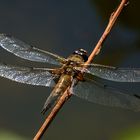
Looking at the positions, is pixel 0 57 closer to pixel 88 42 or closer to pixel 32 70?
pixel 88 42

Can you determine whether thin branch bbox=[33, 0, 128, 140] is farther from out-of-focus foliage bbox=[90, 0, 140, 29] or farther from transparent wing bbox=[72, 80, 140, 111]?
out-of-focus foliage bbox=[90, 0, 140, 29]

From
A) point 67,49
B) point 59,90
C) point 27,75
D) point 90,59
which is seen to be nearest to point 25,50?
point 27,75

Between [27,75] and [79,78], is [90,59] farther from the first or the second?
[27,75]

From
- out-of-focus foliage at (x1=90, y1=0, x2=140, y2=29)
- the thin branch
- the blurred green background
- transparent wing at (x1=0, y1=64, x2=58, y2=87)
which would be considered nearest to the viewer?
the thin branch

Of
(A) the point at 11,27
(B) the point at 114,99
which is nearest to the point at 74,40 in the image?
(A) the point at 11,27

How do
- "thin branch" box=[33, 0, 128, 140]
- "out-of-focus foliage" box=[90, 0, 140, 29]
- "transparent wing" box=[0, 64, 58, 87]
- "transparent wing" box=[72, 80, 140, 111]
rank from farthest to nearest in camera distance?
"out-of-focus foliage" box=[90, 0, 140, 29] < "transparent wing" box=[0, 64, 58, 87] < "transparent wing" box=[72, 80, 140, 111] < "thin branch" box=[33, 0, 128, 140]

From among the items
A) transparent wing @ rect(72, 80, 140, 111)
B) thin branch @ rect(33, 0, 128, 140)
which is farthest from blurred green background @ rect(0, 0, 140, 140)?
thin branch @ rect(33, 0, 128, 140)
